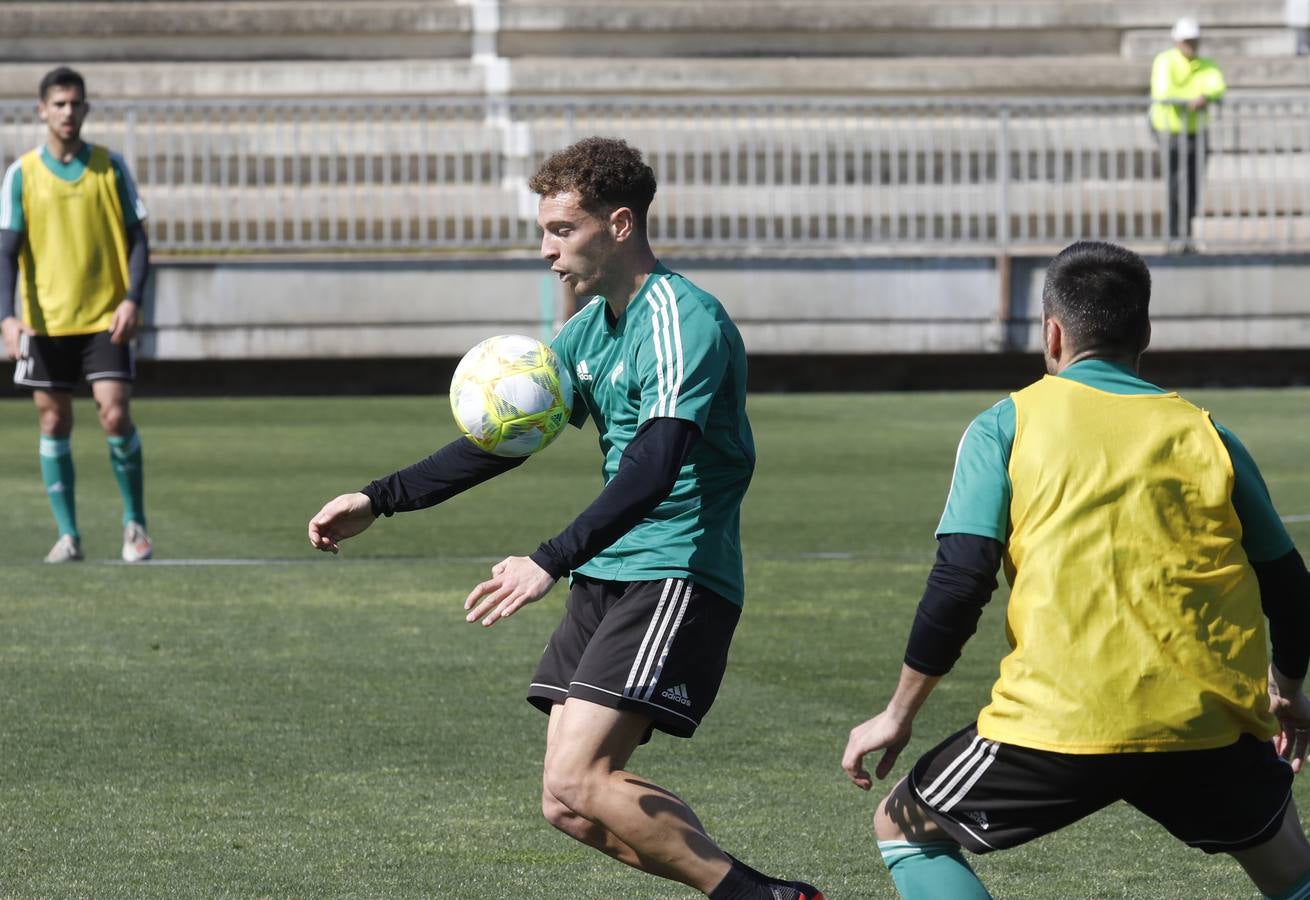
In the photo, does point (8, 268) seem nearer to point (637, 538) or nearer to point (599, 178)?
point (599, 178)

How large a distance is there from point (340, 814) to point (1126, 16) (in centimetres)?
2212

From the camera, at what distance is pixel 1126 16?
25.7 m

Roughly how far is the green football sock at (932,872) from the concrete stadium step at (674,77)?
2110 cm

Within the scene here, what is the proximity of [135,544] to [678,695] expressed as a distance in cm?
640

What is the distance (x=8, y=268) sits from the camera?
9.98 metres

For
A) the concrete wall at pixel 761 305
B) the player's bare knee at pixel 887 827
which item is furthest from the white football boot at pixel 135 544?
the concrete wall at pixel 761 305

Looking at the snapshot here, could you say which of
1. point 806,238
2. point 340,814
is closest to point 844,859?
point 340,814

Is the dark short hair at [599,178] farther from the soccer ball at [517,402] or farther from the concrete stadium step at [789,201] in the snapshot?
the concrete stadium step at [789,201]

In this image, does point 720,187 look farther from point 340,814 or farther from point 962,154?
point 340,814

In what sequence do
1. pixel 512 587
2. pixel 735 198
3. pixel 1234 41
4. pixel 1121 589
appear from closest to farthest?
pixel 1121 589 → pixel 512 587 → pixel 735 198 → pixel 1234 41

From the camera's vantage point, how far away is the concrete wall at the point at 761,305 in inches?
776

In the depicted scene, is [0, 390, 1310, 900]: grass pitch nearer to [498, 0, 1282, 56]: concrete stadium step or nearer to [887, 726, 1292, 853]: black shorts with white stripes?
[887, 726, 1292, 853]: black shorts with white stripes

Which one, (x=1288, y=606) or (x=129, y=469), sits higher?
(x=1288, y=606)

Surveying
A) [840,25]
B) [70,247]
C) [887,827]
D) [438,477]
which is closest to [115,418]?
[70,247]
